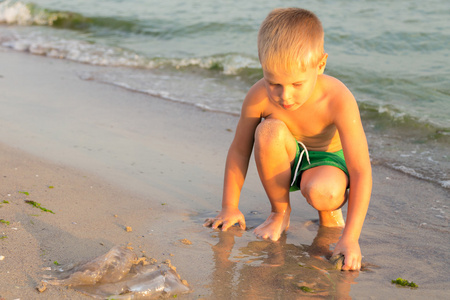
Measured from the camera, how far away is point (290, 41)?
2498 mm

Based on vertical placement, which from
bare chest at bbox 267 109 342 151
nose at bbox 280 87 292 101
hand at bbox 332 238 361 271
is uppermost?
nose at bbox 280 87 292 101

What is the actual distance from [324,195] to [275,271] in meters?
0.61

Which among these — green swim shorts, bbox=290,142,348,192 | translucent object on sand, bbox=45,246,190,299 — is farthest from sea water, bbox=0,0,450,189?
translucent object on sand, bbox=45,246,190,299

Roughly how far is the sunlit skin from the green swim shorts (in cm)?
4

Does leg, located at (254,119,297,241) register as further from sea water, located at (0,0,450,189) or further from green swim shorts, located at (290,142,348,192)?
sea water, located at (0,0,450,189)

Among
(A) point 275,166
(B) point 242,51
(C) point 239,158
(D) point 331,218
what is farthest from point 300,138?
(B) point 242,51

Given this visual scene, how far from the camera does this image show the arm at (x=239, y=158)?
117 inches

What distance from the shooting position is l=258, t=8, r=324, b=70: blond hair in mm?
2479

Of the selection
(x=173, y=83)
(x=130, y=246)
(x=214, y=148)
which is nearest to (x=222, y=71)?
(x=173, y=83)

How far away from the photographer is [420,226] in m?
3.12

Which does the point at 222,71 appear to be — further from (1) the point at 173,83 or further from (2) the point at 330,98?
(2) the point at 330,98

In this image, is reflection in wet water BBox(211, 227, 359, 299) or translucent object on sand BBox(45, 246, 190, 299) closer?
translucent object on sand BBox(45, 246, 190, 299)

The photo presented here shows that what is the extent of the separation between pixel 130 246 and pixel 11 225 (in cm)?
55

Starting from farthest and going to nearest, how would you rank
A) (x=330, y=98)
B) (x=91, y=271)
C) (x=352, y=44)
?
(x=352, y=44) → (x=330, y=98) → (x=91, y=271)
